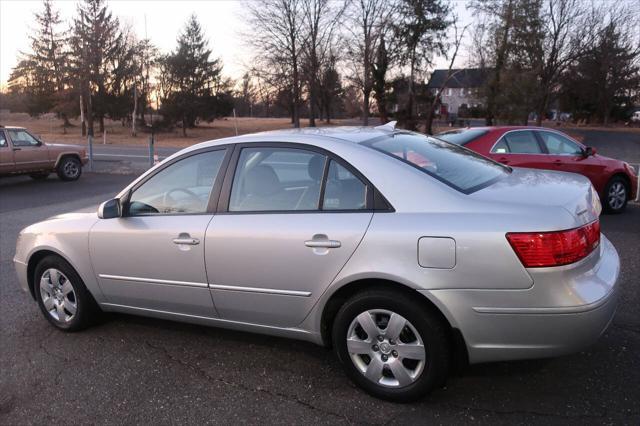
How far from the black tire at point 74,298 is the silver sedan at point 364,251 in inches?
1.5

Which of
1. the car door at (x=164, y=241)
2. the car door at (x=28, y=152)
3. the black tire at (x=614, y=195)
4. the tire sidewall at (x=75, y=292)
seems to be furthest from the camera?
the car door at (x=28, y=152)

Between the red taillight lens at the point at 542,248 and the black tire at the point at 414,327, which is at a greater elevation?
the red taillight lens at the point at 542,248

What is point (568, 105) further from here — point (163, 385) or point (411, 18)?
point (163, 385)

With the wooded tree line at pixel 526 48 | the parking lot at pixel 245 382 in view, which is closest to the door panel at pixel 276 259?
the parking lot at pixel 245 382

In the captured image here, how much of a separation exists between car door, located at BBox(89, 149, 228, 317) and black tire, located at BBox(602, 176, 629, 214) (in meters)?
7.50

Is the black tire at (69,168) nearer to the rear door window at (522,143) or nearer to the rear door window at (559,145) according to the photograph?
the rear door window at (522,143)

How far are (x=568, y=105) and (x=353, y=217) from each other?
68445mm

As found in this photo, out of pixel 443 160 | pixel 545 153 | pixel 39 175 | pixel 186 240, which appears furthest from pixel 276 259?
pixel 39 175

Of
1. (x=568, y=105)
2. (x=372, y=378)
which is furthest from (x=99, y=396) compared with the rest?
(x=568, y=105)

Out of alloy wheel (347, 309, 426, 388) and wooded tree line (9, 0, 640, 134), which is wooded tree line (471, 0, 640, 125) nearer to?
wooded tree line (9, 0, 640, 134)

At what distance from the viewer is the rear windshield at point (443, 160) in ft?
10.5

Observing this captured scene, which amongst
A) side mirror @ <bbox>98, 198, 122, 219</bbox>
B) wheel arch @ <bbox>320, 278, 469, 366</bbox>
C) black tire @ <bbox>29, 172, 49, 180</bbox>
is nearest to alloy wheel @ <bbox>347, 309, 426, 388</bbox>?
wheel arch @ <bbox>320, 278, 469, 366</bbox>

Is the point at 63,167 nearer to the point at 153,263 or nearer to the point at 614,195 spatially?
the point at 153,263

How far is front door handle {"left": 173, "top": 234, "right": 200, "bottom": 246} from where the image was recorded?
3.49 meters
